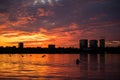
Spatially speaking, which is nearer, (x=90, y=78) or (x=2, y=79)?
(x=2, y=79)

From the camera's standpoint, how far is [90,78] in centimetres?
5306

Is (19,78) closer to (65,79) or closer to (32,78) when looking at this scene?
(32,78)

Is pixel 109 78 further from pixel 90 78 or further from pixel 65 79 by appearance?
pixel 65 79

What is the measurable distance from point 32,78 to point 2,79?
5010 mm

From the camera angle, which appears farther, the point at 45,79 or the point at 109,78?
the point at 109,78

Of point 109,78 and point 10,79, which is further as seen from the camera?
point 109,78

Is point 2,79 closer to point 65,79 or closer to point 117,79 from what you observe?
point 65,79

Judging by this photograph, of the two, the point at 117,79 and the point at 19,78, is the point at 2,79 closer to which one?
the point at 19,78

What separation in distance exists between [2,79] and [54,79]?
8514 mm

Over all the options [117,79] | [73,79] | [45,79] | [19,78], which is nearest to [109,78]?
[117,79]

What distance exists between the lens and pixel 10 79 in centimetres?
4997

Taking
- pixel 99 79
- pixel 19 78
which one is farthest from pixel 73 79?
pixel 19 78

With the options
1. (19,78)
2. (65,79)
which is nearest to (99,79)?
(65,79)

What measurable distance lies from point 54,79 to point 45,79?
1510 mm
